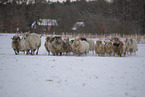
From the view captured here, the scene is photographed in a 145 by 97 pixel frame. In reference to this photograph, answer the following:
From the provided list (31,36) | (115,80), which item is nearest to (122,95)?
(115,80)

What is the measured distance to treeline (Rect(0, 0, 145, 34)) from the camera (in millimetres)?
58812

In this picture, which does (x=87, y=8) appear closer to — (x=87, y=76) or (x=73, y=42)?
(x=73, y=42)

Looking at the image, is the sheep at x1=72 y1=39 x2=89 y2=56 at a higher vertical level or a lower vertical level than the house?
lower

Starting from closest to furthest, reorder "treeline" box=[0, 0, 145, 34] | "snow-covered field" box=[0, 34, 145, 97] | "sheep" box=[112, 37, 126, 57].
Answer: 1. "snow-covered field" box=[0, 34, 145, 97]
2. "sheep" box=[112, 37, 126, 57]
3. "treeline" box=[0, 0, 145, 34]

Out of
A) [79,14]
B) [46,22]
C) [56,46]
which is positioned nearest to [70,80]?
[56,46]

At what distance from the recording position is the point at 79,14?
219ft

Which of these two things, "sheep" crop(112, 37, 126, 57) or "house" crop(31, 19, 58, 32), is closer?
"sheep" crop(112, 37, 126, 57)

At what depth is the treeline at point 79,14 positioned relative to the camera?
58812mm

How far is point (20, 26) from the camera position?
5959 cm

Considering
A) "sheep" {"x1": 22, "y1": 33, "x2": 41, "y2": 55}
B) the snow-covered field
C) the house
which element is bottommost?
the snow-covered field

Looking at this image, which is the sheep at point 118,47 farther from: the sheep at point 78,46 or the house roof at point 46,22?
the house roof at point 46,22

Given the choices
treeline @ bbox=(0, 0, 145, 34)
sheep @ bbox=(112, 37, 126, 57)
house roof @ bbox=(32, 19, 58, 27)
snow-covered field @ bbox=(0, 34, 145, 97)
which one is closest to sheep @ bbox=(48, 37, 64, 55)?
sheep @ bbox=(112, 37, 126, 57)

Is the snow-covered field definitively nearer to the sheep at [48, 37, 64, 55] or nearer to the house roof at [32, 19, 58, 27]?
the sheep at [48, 37, 64, 55]

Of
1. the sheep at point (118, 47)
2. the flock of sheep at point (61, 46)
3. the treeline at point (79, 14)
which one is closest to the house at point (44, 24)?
the treeline at point (79, 14)
